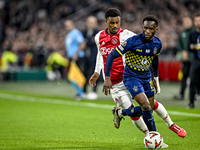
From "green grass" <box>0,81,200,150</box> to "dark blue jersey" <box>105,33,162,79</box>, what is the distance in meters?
1.07

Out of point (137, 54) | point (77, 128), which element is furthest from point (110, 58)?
point (77, 128)

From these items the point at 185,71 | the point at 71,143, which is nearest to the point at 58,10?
the point at 185,71

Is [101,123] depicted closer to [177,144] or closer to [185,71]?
[177,144]

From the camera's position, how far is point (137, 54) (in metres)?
5.09

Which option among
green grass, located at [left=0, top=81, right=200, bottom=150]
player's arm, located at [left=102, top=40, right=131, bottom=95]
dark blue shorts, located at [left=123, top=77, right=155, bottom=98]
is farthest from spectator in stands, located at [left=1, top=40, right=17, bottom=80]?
dark blue shorts, located at [left=123, top=77, right=155, bottom=98]

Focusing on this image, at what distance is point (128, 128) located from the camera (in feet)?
22.3

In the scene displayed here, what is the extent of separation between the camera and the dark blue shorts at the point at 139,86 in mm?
4969

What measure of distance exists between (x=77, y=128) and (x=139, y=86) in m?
2.20

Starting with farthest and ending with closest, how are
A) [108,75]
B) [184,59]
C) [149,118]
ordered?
1. [184,59]
2. [108,75]
3. [149,118]

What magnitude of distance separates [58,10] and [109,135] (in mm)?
20870

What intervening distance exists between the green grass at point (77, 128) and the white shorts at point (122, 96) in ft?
1.87

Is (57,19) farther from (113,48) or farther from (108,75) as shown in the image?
(108,75)

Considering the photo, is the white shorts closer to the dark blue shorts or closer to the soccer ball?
the dark blue shorts

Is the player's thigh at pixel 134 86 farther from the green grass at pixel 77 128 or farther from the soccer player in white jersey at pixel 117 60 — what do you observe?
the green grass at pixel 77 128
